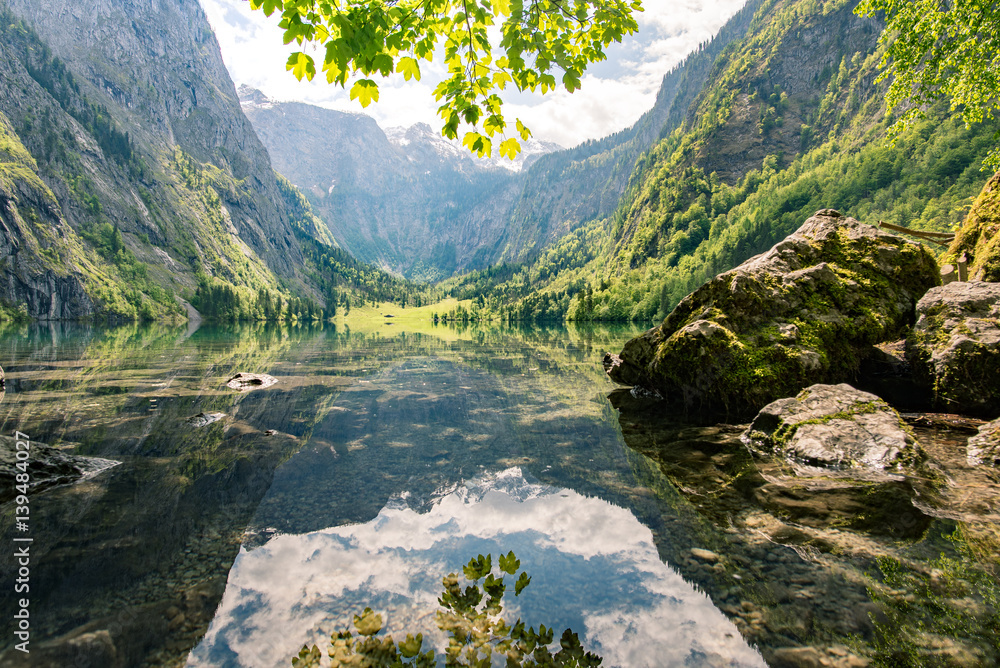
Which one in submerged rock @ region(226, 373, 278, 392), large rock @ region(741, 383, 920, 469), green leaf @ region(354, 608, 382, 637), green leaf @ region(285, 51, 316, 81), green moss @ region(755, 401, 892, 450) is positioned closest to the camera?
green leaf @ region(354, 608, 382, 637)

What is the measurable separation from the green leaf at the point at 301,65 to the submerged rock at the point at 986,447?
13.3m

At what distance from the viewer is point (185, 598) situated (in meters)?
5.55

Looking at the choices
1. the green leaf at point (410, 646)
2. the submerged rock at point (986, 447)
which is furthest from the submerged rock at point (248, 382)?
the submerged rock at point (986, 447)

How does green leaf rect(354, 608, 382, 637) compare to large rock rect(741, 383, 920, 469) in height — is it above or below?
below

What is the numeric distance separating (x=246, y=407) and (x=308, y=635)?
1477 centimetres

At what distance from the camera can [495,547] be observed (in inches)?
274

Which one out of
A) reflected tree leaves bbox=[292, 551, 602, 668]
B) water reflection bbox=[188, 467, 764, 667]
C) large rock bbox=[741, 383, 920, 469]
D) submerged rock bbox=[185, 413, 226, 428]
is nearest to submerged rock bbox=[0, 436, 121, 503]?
submerged rock bbox=[185, 413, 226, 428]

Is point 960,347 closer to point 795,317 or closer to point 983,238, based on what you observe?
point 795,317

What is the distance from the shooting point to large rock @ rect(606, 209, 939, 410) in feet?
46.0

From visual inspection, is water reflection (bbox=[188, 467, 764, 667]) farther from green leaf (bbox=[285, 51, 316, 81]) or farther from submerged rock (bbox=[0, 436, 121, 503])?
green leaf (bbox=[285, 51, 316, 81])

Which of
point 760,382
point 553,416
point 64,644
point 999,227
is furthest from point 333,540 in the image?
point 999,227

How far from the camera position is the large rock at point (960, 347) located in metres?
10.9

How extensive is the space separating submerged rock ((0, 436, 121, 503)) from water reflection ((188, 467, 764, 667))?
18.6ft

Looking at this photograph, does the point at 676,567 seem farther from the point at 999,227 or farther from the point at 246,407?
the point at 999,227
